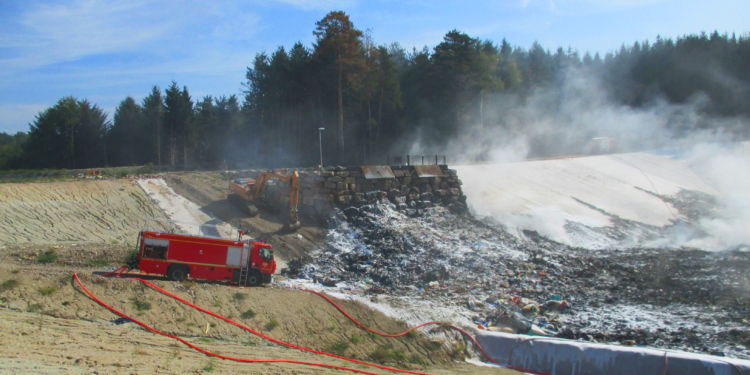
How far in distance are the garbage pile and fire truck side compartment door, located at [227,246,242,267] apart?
272cm

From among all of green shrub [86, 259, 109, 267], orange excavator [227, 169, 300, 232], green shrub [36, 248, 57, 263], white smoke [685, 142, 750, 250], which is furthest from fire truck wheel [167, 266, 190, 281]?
white smoke [685, 142, 750, 250]

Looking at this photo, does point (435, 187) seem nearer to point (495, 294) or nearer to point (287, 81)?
point (495, 294)

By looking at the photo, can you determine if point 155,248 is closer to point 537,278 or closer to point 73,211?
point 73,211

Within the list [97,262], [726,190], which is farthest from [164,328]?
[726,190]

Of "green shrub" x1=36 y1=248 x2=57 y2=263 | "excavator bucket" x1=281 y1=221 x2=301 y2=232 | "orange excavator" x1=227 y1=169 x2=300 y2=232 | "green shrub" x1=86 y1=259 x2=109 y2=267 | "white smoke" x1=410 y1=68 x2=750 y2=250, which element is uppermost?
"white smoke" x1=410 y1=68 x2=750 y2=250

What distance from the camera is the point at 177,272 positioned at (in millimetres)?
11242

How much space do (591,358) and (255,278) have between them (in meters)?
8.50

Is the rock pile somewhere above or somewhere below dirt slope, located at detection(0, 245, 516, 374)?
above

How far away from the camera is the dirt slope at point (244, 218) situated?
16194 millimetres

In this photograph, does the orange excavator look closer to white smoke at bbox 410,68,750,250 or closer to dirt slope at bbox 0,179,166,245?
dirt slope at bbox 0,179,166,245

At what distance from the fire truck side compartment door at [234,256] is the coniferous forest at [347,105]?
66.1 ft

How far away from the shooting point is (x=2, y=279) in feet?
27.8

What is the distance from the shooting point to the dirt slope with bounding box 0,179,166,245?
50.6ft

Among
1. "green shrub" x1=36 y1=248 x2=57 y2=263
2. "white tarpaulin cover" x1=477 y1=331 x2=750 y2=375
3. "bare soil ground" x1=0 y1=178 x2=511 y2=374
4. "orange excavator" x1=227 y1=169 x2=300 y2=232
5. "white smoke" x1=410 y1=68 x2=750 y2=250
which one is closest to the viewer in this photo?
"bare soil ground" x1=0 y1=178 x2=511 y2=374
